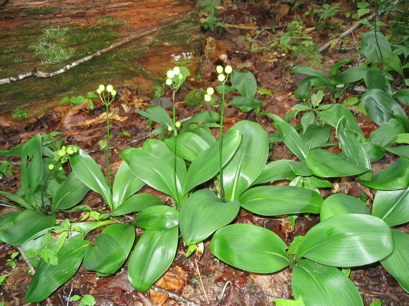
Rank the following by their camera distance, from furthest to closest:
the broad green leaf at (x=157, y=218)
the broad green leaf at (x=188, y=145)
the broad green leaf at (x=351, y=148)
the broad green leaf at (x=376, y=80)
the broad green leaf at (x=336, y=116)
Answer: the broad green leaf at (x=376, y=80)
the broad green leaf at (x=336, y=116)
the broad green leaf at (x=188, y=145)
the broad green leaf at (x=351, y=148)
the broad green leaf at (x=157, y=218)

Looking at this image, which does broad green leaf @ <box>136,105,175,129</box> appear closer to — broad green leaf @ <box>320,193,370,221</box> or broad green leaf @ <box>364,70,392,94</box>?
broad green leaf @ <box>320,193,370,221</box>

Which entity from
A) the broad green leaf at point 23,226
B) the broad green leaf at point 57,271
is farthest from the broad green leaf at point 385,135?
the broad green leaf at point 23,226

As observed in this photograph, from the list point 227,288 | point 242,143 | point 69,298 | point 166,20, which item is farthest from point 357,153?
point 166,20

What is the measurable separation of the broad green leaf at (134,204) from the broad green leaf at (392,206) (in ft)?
5.03

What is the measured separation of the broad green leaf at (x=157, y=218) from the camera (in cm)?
200

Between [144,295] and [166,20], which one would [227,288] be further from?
[166,20]

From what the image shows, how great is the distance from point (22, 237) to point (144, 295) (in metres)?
0.94

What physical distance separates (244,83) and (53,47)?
7.92ft

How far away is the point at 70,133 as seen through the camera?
11.3 feet

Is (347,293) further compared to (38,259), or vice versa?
(38,259)

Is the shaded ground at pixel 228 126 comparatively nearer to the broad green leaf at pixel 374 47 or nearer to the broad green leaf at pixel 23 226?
the broad green leaf at pixel 23 226

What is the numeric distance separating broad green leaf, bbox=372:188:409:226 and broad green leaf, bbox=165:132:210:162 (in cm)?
126

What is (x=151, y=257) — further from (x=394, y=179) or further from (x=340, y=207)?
(x=394, y=179)

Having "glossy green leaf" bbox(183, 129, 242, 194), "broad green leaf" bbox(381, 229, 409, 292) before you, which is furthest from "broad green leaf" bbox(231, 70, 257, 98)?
"broad green leaf" bbox(381, 229, 409, 292)
